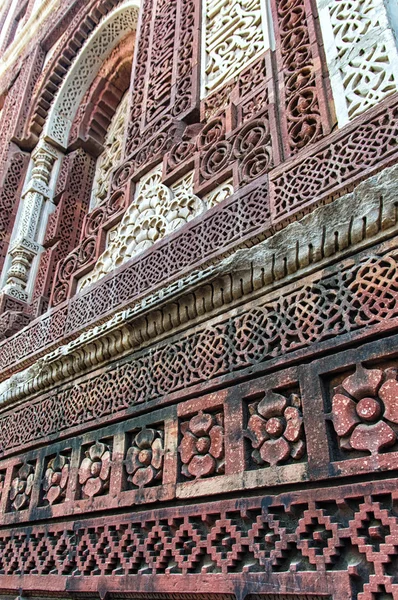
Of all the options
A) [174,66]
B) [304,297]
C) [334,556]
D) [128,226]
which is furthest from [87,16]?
[334,556]

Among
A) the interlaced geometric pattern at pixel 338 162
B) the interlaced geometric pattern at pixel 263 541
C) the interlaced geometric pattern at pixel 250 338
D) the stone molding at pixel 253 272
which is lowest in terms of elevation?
the interlaced geometric pattern at pixel 263 541

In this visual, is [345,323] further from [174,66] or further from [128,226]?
[174,66]

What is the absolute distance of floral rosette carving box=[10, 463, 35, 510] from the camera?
2530 millimetres

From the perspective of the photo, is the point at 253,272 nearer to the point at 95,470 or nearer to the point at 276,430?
the point at 276,430

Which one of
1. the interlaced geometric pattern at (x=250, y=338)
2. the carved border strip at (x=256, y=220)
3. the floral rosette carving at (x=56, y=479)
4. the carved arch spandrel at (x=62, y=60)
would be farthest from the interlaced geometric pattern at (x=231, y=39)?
the carved arch spandrel at (x=62, y=60)

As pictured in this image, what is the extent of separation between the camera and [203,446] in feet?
5.85

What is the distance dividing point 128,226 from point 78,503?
156cm

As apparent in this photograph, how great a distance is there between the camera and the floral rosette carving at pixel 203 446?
1723 millimetres

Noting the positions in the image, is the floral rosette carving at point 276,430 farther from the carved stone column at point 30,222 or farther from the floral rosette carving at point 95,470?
the carved stone column at point 30,222

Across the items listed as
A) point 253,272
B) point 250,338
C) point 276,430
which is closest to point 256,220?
point 253,272

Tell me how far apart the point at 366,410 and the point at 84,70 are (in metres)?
5.25

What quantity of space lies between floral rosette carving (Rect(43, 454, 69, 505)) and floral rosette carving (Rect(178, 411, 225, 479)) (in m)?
0.78

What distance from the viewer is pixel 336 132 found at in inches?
79.8

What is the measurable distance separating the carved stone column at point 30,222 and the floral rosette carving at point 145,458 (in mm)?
2470
